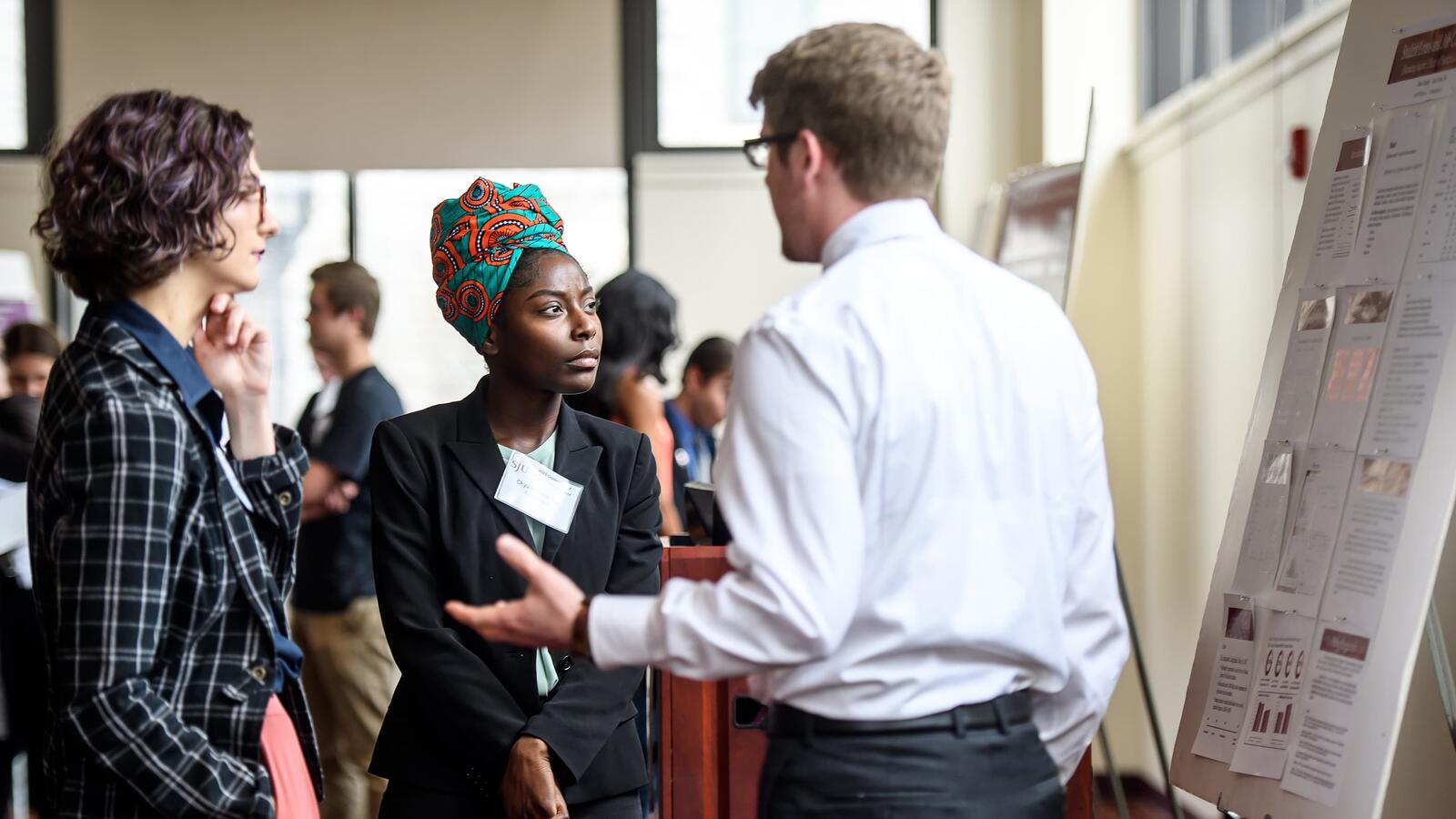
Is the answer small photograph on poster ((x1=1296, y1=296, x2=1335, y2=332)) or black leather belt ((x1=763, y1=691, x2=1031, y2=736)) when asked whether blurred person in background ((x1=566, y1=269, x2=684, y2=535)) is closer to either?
small photograph on poster ((x1=1296, y1=296, x2=1335, y2=332))

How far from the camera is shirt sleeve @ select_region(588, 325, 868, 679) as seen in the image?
1.26m

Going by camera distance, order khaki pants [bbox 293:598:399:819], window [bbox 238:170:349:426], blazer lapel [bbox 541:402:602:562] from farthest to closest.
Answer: window [bbox 238:170:349:426] → khaki pants [bbox 293:598:399:819] → blazer lapel [bbox 541:402:602:562]

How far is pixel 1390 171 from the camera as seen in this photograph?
2.21m

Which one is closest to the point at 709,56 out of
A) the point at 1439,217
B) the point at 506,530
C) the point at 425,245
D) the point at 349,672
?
the point at 425,245

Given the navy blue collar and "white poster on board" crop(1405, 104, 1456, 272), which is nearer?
the navy blue collar

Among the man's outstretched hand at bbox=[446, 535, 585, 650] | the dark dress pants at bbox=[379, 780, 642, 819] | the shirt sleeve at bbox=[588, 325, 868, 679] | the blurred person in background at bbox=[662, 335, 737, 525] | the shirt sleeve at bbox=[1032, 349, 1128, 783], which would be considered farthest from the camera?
the blurred person in background at bbox=[662, 335, 737, 525]

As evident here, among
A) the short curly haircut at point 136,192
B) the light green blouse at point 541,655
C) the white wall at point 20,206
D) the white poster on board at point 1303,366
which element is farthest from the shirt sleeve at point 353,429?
the white wall at point 20,206

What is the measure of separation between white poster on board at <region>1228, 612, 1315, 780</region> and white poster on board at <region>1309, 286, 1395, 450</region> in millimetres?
310

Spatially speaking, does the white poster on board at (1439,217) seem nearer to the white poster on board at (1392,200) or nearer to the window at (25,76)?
the white poster on board at (1392,200)

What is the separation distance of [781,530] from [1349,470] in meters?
1.28

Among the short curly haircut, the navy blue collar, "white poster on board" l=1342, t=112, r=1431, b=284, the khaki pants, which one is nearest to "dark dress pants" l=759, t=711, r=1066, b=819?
the navy blue collar

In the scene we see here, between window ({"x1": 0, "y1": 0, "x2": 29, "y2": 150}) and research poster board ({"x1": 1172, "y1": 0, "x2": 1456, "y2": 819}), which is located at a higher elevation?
window ({"x1": 0, "y1": 0, "x2": 29, "y2": 150})

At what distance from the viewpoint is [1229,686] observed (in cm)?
232

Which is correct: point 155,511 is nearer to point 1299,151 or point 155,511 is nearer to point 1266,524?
point 1266,524
